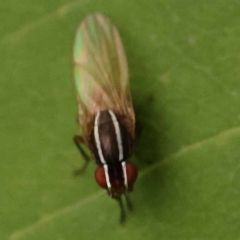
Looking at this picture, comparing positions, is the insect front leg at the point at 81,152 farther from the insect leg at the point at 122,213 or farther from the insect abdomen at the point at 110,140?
the insect leg at the point at 122,213

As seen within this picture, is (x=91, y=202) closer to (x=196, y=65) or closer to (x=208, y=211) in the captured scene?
(x=208, y=211)

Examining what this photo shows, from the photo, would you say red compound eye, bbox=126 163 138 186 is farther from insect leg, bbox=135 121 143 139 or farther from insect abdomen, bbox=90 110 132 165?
insect leg, bbox=135 121 143 139

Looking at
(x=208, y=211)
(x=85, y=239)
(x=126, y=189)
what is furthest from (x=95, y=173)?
(x=208, y=211)

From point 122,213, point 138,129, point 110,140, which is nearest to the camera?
point 110,140

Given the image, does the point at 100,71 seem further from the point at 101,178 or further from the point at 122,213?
the point at 122,213

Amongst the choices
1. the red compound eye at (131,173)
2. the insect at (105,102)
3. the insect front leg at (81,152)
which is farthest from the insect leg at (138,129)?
the insect front leg at (81,152)

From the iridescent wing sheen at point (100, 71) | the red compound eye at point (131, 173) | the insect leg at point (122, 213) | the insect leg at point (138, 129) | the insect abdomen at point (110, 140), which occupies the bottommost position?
the insect leg at point (122, 213)

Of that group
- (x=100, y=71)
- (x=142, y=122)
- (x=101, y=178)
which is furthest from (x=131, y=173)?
(x=100, y=71)
